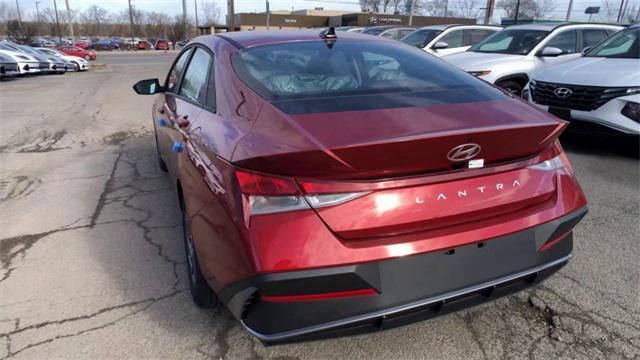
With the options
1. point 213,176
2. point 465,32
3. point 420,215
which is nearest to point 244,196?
point 213,176

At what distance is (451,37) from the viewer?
36.4ft

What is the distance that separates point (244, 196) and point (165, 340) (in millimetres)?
1122

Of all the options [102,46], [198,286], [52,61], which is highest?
[198,286]

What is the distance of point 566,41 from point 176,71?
24.6 ft

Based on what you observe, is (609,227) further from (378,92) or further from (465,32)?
(465,32)

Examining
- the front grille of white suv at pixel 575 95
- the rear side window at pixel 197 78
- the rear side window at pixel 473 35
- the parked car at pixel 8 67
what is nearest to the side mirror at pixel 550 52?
the front grille of white suv at pixel 575 95

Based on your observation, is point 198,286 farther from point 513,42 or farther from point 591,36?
point 591,36

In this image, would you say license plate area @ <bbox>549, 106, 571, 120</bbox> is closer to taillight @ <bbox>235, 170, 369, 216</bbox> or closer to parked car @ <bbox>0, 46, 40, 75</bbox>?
taillight @ <bbox>235, 170, 369, 216</bbox>

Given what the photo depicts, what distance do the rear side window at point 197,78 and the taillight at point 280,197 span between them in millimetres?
1093

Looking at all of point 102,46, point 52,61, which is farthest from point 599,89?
point 102,46

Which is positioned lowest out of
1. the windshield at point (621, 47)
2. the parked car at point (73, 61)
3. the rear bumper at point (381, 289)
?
the parked car at point (73, 61)

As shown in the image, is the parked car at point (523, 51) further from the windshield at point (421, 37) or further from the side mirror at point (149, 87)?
the side mirror at point (149, 87)

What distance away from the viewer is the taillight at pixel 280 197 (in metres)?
1.71

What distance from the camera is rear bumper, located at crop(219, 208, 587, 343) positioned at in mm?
1700
